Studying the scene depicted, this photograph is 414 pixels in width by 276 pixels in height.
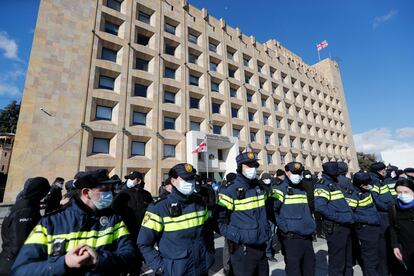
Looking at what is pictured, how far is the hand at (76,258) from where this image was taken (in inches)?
57.4

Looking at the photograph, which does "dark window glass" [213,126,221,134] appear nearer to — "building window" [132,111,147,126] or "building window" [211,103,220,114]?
"building window" [211,103,220,114]

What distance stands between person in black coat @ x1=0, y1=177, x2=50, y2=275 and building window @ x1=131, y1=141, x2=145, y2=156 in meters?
12.0

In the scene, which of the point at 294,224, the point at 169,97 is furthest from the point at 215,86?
the point at 294,224

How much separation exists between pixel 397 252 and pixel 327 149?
30.1m

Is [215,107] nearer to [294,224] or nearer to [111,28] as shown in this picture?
[111,28]

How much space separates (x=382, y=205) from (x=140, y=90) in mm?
15215

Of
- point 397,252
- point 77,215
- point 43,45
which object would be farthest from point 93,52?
point 397,252

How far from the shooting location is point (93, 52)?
13859 millimetres

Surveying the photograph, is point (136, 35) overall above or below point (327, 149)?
above

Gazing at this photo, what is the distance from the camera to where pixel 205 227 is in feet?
8.62

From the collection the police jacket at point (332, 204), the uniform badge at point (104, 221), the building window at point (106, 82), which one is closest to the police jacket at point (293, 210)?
the police jacket at point (332, 204)

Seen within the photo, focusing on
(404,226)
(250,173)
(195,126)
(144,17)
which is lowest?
(404,226)

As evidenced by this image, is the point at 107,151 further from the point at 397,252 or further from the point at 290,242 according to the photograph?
the point at 397,252

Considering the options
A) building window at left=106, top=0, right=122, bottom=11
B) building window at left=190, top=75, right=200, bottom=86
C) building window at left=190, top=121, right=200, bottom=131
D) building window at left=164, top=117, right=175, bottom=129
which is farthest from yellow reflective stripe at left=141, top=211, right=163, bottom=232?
building window at left=106, top=0, right=122, bottom=11
